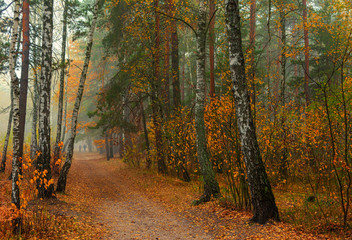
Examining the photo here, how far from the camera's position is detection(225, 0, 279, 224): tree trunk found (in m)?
5.55

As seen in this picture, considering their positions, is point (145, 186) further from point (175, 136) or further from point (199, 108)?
point (199, 108)

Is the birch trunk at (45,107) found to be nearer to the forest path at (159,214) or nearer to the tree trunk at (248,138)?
the forest path at (159,214)

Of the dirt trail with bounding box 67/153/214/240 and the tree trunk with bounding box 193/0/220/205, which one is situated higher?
the tree trunk with bounding box 193/0/220/205

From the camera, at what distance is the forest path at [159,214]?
5477 mm

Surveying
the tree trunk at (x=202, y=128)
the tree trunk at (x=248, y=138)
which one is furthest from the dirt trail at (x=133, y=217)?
the tree trunk at (x=202, y=128)

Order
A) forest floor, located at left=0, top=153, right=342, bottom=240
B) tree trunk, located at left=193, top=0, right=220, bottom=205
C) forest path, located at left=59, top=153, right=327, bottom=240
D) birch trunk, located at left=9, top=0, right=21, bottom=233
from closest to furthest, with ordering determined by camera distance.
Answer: birch trunk, located at left=9, top=0, right=21, bottom=233 → forest floor, located at left=0, top=153, right=342, bottom=240 → forest path, located at left=59, top=153, right=327, bottom=240 → tree trunk, located at left=193, top=0, right=220, bottom=205

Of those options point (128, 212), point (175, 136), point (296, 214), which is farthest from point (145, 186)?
point (296, 214)

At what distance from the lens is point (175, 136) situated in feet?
36.7

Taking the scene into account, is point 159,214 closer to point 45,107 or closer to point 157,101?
point 45,107

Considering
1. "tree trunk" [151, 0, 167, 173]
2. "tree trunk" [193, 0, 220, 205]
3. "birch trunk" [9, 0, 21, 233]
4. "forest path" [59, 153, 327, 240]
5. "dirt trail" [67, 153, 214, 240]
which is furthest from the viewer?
"tree trunk" [151, 0, 167, 173]

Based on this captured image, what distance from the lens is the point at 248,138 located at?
5.63 metres

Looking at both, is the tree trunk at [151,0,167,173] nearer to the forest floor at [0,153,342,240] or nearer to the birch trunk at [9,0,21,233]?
the forest floor at [0,153,342,240]

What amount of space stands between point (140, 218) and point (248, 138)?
3.87 metres

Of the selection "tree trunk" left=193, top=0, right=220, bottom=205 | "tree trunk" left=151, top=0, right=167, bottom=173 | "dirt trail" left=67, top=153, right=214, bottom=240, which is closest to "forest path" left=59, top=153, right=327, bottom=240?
"dirt trail" left=67, top=153, right=214, bottom=240
